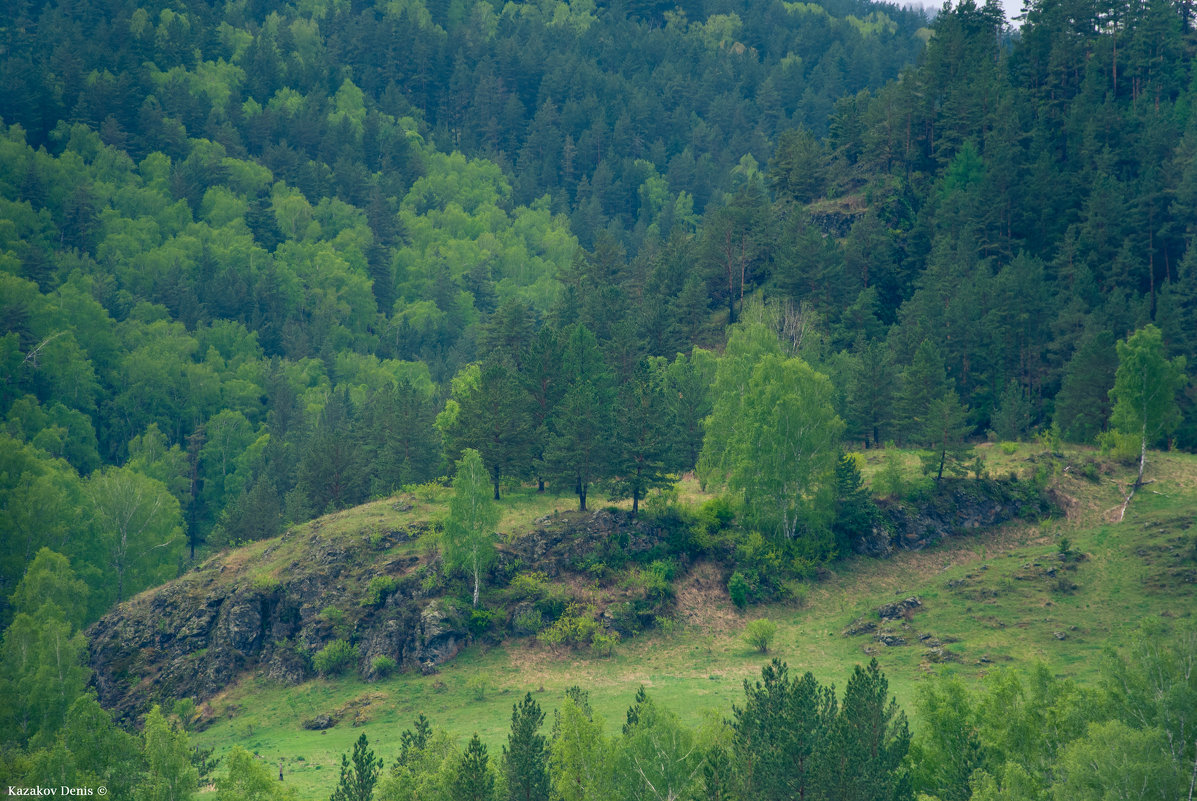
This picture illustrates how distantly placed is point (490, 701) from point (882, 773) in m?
28.3

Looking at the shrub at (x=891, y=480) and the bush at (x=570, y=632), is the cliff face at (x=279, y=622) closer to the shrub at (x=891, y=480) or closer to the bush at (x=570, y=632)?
the bush at (x=570, y=632)

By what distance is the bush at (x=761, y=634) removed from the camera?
62.6 m

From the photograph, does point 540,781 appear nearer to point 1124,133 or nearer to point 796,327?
point 796,327

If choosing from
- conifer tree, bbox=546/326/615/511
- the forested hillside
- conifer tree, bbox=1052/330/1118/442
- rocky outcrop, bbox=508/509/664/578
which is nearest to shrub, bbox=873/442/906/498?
conifer tree, bbox=1052/330/1118/442

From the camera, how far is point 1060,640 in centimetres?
5866

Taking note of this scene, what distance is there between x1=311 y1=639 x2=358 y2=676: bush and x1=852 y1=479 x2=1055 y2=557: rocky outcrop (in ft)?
117

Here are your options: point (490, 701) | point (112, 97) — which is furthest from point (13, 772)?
point (112, 97)

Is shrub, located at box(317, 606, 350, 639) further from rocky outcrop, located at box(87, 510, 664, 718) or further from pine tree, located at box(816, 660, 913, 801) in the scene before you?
pine tree, located at box(816, 660, 913, 801)

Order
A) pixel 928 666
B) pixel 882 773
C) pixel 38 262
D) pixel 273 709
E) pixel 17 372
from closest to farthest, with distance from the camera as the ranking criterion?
pixel 882 773 → pixel 928 666 → pixel 273 709 → pixel 17 372 → pixel 38 262

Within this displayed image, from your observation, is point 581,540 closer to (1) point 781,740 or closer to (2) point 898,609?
(2) point 898,609

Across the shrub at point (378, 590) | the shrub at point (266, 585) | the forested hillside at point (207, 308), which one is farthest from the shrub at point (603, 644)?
the shrub at point (266, 585)

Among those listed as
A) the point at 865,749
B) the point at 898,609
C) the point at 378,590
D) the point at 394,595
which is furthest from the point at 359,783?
the point at 898,609

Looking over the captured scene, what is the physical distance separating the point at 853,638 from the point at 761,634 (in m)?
5.90

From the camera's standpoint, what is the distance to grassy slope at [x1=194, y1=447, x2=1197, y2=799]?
57219 millimetres
